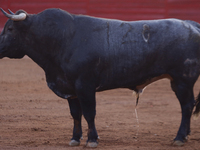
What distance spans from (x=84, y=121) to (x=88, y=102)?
1723mm

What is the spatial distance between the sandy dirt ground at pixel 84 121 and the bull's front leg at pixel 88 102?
0.13m

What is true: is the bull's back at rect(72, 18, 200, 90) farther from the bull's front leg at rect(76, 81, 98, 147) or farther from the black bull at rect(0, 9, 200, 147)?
the bull's front leg at rect(76, 81, 98, 147)

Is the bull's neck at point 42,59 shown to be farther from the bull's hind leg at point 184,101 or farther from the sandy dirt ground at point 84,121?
the bull's hind leg at point 184,101

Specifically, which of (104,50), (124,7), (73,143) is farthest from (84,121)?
(124,7)

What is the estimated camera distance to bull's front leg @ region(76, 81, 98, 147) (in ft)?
14.6

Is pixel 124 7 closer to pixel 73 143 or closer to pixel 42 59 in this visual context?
pixel 42 59

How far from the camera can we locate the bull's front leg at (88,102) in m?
4.46

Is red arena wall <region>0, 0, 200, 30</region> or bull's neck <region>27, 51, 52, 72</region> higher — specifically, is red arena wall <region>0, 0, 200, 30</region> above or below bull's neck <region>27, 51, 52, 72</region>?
below

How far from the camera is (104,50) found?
455 centimetres

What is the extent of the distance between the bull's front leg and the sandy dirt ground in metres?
0.13

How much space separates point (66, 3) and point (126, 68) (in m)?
9.26

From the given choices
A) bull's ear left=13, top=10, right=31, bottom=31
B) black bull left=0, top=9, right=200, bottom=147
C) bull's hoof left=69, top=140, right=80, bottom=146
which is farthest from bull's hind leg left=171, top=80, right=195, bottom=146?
bull's ear left=13, top=10, right=31, bottom=31

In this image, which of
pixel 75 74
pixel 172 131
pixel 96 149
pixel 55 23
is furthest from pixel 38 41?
pixel 172 131

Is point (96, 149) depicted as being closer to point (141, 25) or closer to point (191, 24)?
point (141, 25)
